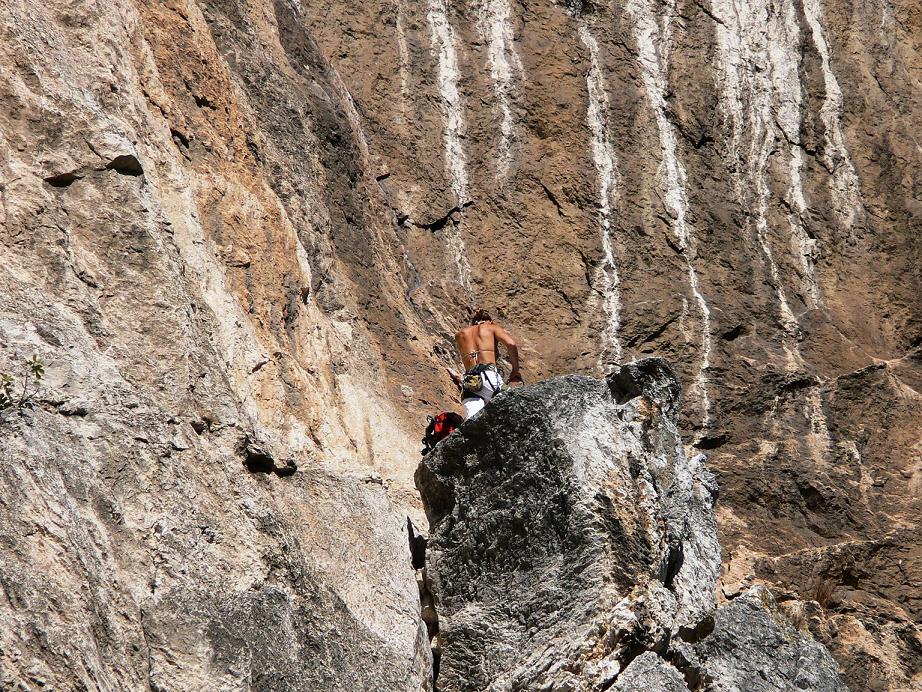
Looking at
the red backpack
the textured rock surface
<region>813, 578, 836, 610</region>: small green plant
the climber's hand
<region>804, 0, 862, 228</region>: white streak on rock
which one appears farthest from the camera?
<region>804, 0, 862, 228</region>: white streak on rock

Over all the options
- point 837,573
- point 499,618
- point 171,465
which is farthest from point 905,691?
point 171,465

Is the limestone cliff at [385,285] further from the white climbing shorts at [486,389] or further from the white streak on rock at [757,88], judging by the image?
the white climbing shorts at [486,389]

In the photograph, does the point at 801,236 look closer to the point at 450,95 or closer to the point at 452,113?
the point at 452,113

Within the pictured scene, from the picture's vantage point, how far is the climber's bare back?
37.8 ft

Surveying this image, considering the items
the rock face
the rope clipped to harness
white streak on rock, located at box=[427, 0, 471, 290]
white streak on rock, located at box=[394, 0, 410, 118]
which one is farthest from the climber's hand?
white streak on rock, located at box=[394, 0, 410, 118]

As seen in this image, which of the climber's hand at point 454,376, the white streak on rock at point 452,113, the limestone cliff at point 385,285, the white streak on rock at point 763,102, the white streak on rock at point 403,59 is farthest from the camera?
the white streak on rock at point 763,102

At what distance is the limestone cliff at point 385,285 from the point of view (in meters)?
7.89

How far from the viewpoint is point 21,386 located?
7.61m

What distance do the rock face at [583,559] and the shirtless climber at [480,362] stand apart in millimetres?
1254

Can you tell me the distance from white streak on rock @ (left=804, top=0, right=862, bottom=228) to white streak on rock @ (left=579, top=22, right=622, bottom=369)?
9.84ft

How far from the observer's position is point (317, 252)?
12.1m

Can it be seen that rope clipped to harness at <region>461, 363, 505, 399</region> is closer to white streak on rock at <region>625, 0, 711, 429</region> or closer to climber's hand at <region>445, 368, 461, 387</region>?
climber's hand at <region>445, 368, 461, 387</region>

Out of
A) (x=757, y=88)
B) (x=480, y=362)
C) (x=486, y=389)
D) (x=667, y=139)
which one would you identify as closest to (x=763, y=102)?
(x=757, y=88)

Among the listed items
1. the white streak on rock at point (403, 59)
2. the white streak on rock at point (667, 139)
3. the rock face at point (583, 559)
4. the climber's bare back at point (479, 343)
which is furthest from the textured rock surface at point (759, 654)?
the white streak on rock at point (403, 59)
